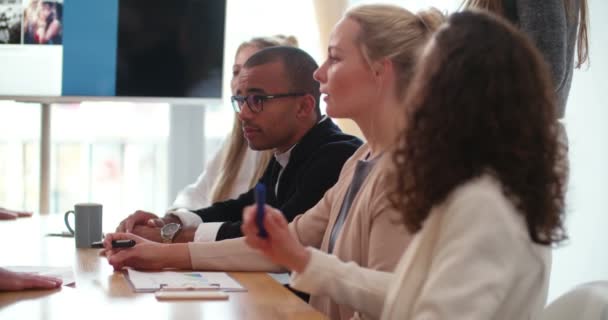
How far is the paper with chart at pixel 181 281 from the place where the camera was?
151 centimetres

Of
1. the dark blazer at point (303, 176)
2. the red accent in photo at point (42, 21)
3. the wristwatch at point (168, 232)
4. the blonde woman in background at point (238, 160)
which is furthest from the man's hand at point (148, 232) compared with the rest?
the red accent in photo at point (42, 21)

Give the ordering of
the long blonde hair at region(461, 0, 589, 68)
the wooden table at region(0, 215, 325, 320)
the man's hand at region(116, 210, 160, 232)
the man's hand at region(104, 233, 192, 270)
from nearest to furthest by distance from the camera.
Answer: the wooden table at region(0, 215, 325, 320) → the man's hand at region(104, 233, 192, 270) → the long blonde hair at region(461, 0, 589, 68) → the man's hand at region(116, 210, 160, 232)

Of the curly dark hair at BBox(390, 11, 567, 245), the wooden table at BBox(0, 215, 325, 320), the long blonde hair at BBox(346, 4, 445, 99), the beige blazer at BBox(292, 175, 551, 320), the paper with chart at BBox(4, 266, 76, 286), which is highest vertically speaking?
the long blonde hair at BBox(346, 4, 445, 99)

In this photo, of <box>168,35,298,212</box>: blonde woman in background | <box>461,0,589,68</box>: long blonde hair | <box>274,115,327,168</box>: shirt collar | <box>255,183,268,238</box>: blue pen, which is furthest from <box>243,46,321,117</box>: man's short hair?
<box>255,183,268,238</box>: blue pen

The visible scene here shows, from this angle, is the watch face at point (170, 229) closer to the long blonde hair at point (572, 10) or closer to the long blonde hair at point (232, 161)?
the long blonde hair at point (232, 161)

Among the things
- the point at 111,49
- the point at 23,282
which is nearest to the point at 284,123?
the point at 23,282

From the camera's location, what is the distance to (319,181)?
6.95ft

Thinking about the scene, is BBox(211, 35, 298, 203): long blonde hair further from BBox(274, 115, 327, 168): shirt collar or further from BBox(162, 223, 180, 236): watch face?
BBox(162, 223, 180, 236): watch face

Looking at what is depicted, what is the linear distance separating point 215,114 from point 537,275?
3.15 m

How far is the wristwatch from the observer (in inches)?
83.4

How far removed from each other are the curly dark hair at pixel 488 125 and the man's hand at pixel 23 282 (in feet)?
2.44

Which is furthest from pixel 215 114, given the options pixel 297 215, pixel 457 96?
pixel 457 96

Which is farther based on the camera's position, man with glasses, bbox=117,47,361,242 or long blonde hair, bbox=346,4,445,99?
man with glasses, bbox=117,47,361,242

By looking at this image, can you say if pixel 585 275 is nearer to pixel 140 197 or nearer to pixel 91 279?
pixel 91 279
